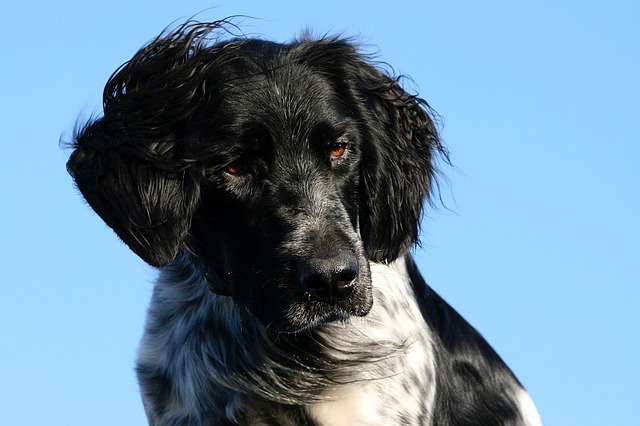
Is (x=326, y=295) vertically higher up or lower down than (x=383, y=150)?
lower down

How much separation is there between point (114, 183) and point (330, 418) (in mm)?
1287

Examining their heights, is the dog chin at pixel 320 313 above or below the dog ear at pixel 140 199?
below

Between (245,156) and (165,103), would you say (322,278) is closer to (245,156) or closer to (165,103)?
(245,156)

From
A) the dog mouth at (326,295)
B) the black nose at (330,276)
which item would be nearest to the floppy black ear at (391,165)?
the dog mouth at (326,295)

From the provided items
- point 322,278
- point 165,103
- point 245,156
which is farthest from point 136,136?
point 322,278

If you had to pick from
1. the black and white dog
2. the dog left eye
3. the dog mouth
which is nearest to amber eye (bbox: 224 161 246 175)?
the black and white dog

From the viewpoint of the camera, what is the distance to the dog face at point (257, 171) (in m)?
4.89

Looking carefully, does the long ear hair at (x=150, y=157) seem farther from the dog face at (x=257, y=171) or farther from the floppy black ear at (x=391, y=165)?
the floppy black ear at (x=391, y=165)

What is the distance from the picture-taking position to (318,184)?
5.04 metres

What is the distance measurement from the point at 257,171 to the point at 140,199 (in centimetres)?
51

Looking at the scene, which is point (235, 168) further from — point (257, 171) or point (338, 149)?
point (338, 149)

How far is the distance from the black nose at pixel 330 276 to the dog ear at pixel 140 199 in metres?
0.61

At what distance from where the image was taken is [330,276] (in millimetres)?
4730

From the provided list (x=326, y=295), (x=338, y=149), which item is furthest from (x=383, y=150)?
(x=326, y=295)
